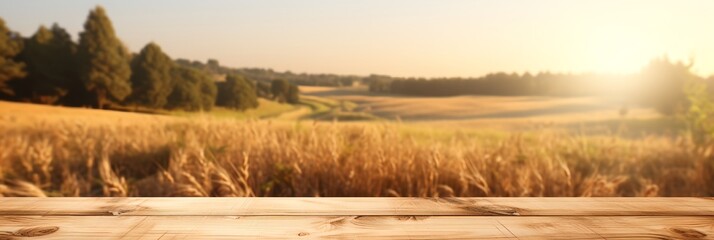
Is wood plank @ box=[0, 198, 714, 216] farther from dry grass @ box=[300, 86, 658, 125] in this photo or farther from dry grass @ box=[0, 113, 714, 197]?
dry grass @ box=[300, 86, 658, 125]

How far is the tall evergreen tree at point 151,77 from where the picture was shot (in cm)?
1298

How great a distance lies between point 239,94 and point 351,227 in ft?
39.3

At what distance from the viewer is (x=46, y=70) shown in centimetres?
1326

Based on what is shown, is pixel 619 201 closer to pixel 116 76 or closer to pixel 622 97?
pixel 116 76

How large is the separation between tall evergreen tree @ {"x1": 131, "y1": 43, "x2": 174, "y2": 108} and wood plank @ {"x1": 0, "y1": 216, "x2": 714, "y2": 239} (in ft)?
42.0

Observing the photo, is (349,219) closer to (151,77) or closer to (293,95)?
(293,95)

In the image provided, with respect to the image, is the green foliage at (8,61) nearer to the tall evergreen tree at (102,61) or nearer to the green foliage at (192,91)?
the tall evergreen tree at (102,61)

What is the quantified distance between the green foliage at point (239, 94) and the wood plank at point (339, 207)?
438 inches

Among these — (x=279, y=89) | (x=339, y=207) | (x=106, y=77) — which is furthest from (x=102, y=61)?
(x=339, y=207)

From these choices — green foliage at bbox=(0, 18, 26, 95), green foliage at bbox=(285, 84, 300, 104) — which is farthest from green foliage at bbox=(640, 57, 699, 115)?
green foliage at bbox=(0, 18, 26, 95)

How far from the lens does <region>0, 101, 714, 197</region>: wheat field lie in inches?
114

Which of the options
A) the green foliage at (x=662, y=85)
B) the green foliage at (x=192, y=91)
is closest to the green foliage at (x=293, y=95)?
the green foliage at (x=192, y=91)

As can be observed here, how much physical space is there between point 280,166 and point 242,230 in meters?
2.22

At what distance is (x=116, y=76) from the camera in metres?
12.9
